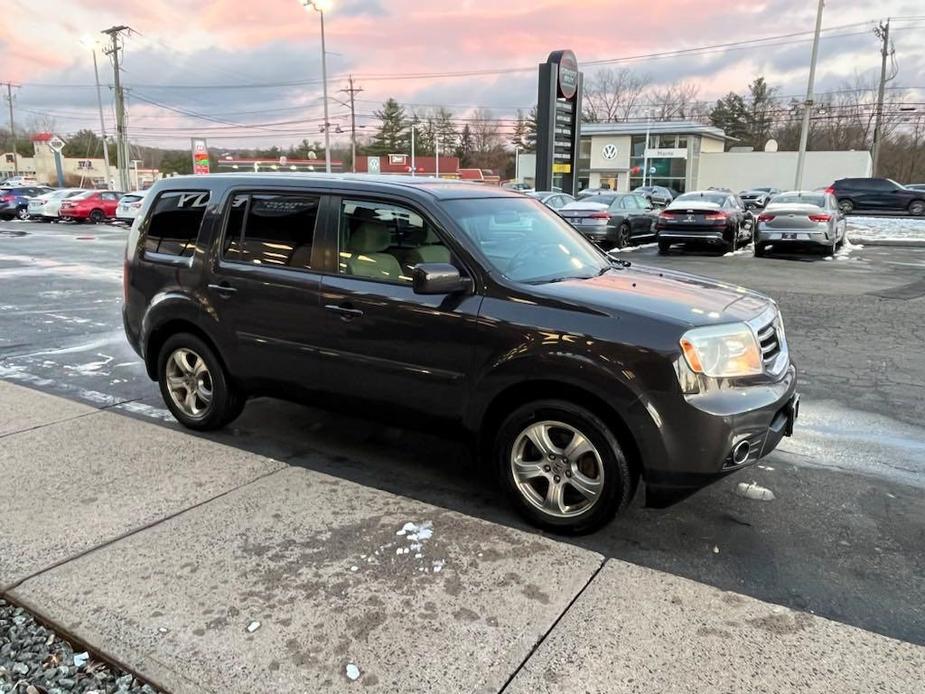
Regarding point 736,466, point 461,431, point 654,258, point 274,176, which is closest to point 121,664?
point 461,431

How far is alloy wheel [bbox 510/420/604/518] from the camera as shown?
349 cm

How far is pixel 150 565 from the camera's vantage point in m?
3.27

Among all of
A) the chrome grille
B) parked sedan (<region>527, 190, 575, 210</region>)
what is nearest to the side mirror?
the chrome grille

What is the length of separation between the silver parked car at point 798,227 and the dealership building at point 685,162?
38.0m

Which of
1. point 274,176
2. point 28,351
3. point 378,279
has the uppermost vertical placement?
point 274,176

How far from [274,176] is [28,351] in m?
4.67

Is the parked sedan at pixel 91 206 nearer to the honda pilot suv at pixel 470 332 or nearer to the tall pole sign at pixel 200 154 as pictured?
the tall pole sign at pixel 200 154

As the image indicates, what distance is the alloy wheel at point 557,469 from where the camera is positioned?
349cm

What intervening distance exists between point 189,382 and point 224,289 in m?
0.86

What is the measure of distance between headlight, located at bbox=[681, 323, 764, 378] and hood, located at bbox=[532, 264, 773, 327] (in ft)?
0.19

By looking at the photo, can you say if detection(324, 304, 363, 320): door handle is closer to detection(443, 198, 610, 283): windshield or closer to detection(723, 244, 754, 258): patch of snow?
detection(443, 198, 610, 283): windshield

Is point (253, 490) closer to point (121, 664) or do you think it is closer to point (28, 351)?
point (121, 664)

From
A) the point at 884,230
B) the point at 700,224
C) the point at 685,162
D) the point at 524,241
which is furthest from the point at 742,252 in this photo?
the point at 685,162

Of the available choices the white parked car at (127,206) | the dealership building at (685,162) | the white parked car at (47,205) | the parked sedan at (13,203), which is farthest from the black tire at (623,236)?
the dealership building at (685,162)
